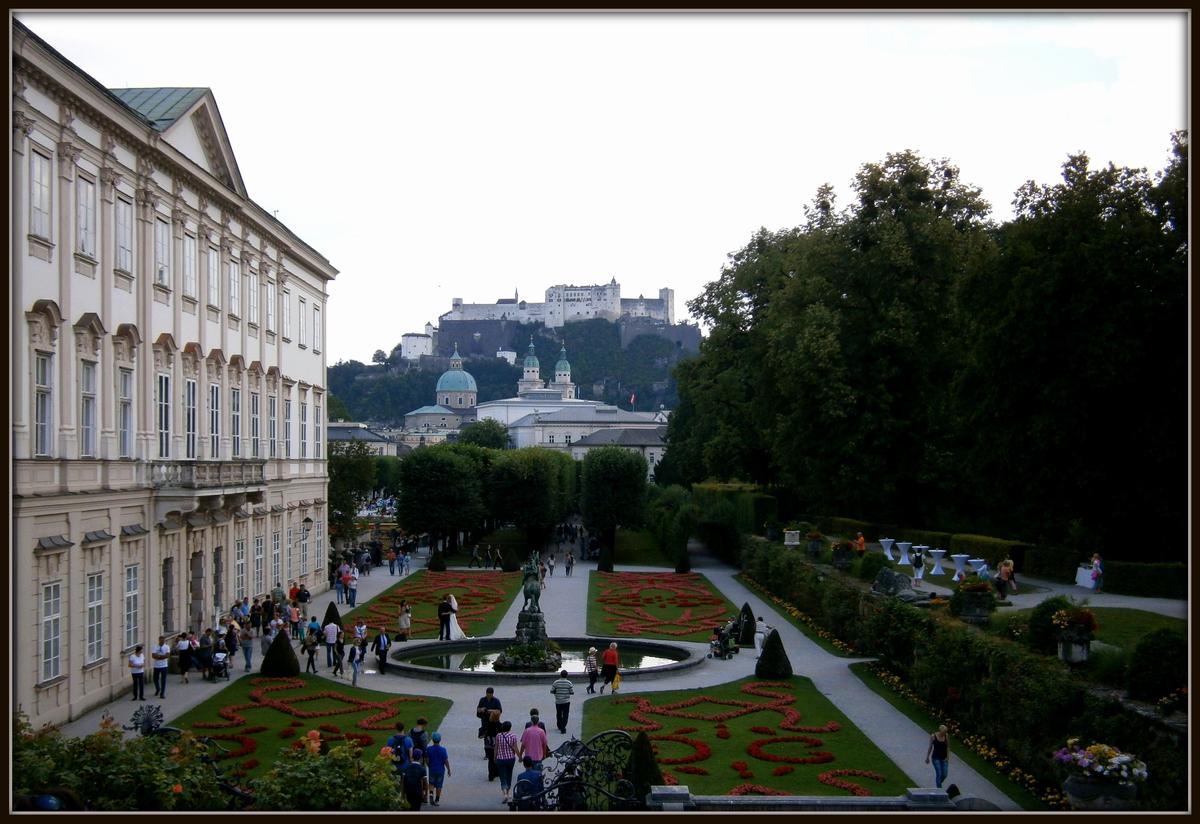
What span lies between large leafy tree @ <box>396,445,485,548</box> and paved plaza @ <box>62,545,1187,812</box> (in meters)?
22.9

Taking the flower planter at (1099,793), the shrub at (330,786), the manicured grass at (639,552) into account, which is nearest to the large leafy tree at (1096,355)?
the flower planter at (1099,793)

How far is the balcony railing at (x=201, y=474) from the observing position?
88.0 ft

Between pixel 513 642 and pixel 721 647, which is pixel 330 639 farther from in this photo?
pixel 721 647

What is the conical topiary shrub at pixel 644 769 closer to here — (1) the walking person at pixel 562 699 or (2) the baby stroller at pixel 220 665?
(1) the walking person at pixel 562 699

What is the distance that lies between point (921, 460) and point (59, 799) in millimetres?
33965

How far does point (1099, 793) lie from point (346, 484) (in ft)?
157

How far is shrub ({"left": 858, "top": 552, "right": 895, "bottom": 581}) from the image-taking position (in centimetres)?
3228

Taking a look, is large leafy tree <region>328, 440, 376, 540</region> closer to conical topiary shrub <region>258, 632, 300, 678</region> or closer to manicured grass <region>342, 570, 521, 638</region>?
manicured grass <region>342, 570, 521, 638</region>

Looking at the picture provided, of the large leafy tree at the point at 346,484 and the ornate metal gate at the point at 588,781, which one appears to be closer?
the ornate metal gate at the point at 588,781

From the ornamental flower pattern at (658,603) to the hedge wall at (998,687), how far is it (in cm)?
572

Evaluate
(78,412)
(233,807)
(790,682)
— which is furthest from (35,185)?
(790,682)

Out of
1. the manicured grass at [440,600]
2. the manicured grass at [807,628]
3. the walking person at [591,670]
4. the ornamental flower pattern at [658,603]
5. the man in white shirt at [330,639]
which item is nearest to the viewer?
the walking person at [591,670]

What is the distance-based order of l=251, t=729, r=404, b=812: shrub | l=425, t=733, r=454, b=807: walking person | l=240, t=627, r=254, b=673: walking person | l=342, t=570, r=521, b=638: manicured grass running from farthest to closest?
l=342, t=570, r=521, b=638: manicured grass < l=240, t=627, r=254, b=673: walking person < l=425, t=733, r=454, b=807: walking person < l=251, t=729, r=404, b=812: shrub

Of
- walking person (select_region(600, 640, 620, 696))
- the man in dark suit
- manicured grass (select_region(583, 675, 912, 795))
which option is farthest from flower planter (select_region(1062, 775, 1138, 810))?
the man in dark suit
